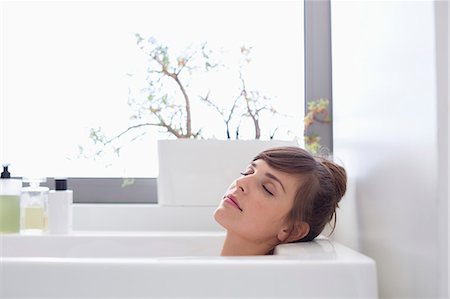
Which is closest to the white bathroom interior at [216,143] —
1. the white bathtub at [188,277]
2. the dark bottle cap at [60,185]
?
the white bathtub at [188,277]

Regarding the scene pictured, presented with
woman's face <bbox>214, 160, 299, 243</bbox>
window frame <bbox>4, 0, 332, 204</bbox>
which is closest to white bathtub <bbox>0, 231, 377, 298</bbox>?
woman's face <bbox>214, 160, 299, 243</bbox>

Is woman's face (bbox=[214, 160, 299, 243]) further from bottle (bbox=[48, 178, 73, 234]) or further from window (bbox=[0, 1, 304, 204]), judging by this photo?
window (bbox=[0, 1, 304, 204])

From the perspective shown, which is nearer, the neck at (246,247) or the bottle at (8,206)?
the neck at (246,247)

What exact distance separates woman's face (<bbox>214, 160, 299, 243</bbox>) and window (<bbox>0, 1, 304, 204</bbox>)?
730 mm

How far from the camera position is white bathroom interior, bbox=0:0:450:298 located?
Answer: 90 centimetres

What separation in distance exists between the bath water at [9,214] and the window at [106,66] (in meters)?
0.44

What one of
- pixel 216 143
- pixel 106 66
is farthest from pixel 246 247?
pixel 106 66

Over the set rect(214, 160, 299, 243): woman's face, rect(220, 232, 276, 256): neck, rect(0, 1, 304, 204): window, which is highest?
rect(0, 1, 304, 204): window

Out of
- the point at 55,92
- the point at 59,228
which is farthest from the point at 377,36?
the point at 55,92

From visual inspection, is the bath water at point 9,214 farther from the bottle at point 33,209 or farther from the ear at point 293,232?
the ear at point 293,232

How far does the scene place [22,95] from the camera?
2.04m

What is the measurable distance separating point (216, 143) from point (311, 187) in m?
0.50

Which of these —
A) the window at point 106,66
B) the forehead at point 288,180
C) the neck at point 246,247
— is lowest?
the neck at point 246,247

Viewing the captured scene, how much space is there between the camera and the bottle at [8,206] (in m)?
1.51
